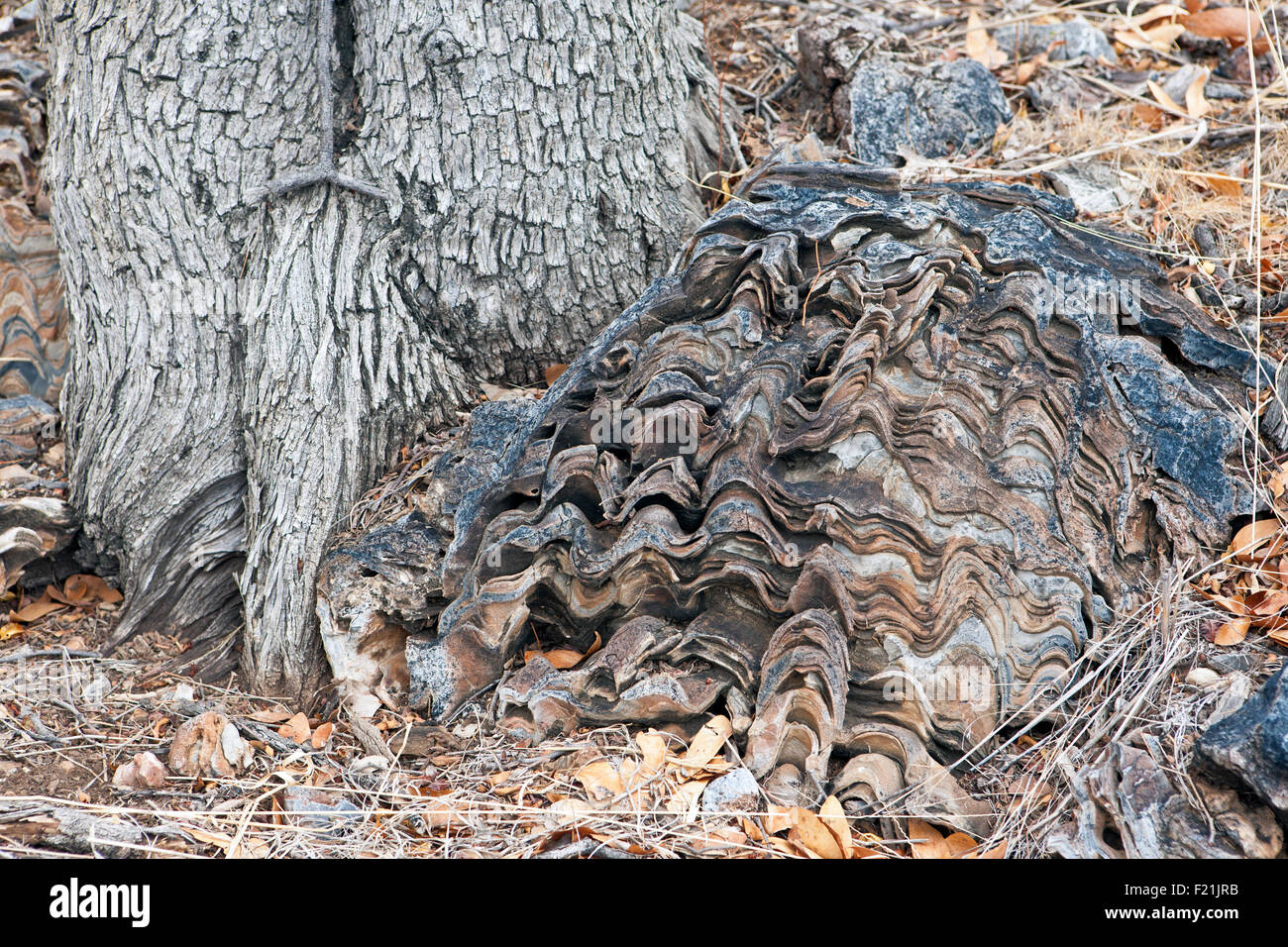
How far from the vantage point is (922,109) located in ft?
13.1

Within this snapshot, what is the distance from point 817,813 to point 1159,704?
94 centimetres

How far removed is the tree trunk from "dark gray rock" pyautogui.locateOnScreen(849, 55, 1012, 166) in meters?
1.11

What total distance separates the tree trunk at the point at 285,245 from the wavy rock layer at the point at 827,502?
0.35 m

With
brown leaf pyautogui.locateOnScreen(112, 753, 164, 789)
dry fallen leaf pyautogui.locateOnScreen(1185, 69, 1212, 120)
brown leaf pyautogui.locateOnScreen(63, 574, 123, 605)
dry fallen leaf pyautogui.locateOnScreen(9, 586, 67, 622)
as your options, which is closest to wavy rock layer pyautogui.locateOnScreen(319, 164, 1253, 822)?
brown leaf pyautogui.locateOnScreen(112, 753, 164, 789)

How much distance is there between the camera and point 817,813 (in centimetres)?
237

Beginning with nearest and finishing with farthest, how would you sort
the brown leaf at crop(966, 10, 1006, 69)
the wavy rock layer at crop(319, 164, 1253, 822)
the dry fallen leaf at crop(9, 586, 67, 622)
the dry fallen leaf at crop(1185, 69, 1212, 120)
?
the wavy rock layer at crop(319, 164, 1253, 822), the dry fallen leaf at crop(9, 586, 67, 622), the dry fallen leaf at crop(1185, 69, 1212, 120), the brown leaf at crop(966, 10, 1006, 69)

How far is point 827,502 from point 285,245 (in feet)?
6.58

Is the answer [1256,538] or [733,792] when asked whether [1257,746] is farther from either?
[733,792]

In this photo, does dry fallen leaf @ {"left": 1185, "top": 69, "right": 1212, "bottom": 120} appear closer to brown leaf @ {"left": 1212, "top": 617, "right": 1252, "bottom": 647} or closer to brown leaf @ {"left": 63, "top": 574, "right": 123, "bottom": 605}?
brown leaf @ {"left": 1212, "top": 617, "right": 1252, "bottom": 647}

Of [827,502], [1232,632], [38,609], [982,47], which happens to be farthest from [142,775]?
[982,47]

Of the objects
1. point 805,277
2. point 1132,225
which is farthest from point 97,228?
point 1132,225

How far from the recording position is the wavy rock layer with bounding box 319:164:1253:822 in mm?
2512

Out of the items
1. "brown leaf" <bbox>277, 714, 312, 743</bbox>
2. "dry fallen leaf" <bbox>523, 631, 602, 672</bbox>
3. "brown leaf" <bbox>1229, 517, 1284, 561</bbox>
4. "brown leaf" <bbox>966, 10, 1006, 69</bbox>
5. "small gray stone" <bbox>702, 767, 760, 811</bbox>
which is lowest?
"brown leaf" <bbox>277, 714, 312, 743</bbox>

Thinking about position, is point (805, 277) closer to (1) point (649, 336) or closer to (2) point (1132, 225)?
(1) point (649, 336)
